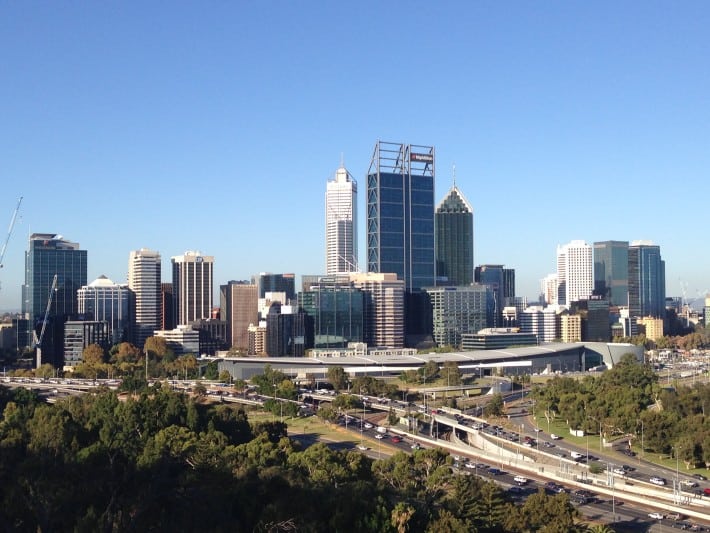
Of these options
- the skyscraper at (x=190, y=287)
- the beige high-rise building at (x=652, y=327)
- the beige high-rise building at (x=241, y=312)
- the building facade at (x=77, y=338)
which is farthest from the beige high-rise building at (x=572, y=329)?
the building facade at (x=77, y=338)

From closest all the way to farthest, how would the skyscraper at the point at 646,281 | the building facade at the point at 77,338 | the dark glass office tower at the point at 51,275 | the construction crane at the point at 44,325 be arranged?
the building facade at the point at 77,338 < the construction crane at the point at 44,325 < the dark glass office tower at the point at 51,275 < the skyscraper at the point at 646,281

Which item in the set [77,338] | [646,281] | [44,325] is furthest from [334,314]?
[646,281]

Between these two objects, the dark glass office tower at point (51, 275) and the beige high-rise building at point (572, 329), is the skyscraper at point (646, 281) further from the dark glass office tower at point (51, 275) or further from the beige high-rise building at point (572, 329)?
the dark glass office tower at point (51, 275)

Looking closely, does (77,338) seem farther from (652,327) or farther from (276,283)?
(652,327)

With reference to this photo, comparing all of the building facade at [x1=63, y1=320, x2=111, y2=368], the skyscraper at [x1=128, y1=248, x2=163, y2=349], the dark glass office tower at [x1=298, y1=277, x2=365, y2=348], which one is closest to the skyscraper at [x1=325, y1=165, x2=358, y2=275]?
the skyscraper at [x1=128, y1=248, x2=163, y2=349]

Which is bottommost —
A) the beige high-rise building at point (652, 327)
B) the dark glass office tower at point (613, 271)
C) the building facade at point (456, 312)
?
the beige high-rise building at point (652, 327)

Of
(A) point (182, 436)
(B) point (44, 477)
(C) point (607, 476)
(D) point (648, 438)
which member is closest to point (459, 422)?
(D) point (648, 438)
